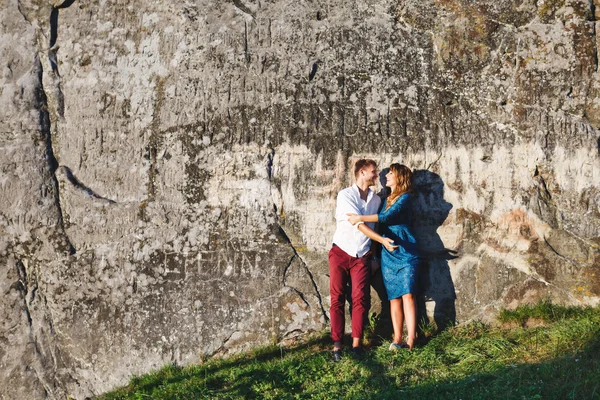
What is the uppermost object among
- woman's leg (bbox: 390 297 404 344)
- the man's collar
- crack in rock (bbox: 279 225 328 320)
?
the man's collar

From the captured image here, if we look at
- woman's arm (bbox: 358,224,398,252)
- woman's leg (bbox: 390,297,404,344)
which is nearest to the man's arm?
woman's arm (bbox: 358,224,398,252)

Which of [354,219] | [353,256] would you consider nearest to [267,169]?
[354,219]

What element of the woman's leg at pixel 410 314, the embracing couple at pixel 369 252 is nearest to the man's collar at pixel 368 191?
the embracing couple at pixel 369 252

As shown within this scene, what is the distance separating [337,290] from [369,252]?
384mm

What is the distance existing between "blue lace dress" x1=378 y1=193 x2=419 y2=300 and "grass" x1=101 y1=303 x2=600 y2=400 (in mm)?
454

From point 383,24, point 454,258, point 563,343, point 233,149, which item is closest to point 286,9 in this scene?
point 383,24

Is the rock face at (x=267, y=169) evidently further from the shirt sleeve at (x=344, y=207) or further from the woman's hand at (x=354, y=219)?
the woman's hand at (x=354, y=219)

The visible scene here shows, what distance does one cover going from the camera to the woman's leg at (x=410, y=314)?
15.2 feet

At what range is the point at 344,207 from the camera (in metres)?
4.68

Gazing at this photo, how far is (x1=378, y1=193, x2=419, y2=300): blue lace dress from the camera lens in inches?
182

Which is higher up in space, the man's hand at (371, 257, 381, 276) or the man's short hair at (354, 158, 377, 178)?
the man's short hair at (354, 158, 377, 178)

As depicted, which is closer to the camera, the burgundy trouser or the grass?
the grass

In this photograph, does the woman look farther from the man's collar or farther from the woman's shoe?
the man's collar

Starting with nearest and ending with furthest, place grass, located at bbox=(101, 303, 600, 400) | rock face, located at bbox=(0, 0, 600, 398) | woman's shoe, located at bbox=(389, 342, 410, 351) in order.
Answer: grass, located at bbox=(101, 303, 600, 400), woman's shoe, located at bbox=(389, 342, 410, 351), rock face, located at bbox=(0, 0, 600, 398)
